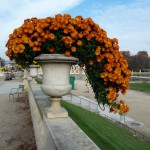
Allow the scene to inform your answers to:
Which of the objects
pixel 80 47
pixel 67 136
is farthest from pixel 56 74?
pixel 67 136

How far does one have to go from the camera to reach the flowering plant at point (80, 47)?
3.31 m

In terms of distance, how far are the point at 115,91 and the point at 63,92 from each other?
74 centimetres

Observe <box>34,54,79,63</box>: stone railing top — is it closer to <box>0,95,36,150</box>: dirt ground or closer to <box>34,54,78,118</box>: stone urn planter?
<box>34,54,78,118</box>: stone urn planter

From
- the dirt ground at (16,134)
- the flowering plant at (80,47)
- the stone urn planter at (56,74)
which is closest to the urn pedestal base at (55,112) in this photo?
the stone urn planter at (56,74)

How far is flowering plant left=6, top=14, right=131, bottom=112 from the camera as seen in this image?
331cm

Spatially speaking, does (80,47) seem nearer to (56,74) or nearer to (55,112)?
(56,74)

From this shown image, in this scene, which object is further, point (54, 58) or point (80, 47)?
point (80, 47)

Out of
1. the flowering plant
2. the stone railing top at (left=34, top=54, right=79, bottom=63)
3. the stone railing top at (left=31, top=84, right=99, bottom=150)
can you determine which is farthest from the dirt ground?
the stone railing top at (left=34, top=54, right=79, bottom=63)

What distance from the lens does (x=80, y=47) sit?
3426 mm

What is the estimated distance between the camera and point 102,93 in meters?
3.71

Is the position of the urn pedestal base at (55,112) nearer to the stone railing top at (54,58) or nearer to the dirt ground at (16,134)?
the stone railing top at (54,58)

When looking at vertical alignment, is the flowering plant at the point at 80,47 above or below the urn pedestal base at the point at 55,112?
above

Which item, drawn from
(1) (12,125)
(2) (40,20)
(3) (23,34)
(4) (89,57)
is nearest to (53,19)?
(2) (40,20)

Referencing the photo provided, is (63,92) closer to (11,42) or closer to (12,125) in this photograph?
(11,42)
